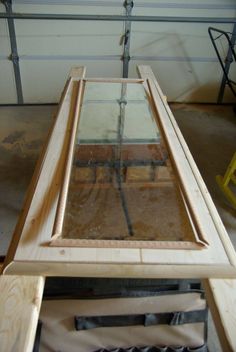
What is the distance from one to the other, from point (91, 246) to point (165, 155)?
574mm

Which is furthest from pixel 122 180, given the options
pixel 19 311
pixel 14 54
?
pixel 14 54

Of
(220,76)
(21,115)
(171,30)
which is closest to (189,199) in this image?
(21,115)

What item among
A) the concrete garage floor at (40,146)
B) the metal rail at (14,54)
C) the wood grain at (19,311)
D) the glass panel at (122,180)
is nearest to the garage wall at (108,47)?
the metal rail at (14,54)

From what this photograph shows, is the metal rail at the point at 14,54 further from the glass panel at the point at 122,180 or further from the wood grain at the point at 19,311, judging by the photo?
the wood grain at the point at 19,311

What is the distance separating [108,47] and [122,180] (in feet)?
9.79

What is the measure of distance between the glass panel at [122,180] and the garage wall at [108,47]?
2.25 meters

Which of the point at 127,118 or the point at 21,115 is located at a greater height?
the point at 21,115

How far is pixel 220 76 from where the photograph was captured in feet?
13.2

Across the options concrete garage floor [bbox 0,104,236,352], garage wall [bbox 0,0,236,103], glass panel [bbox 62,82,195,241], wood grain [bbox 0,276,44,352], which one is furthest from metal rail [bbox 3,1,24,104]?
wood grain [bbox 0,276,44,352]

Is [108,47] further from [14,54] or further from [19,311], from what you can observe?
[19,311]

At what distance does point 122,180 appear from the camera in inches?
48.2

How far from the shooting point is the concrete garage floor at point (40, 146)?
2.04 meters

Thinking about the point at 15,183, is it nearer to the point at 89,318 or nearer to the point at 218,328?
the point at 89,318

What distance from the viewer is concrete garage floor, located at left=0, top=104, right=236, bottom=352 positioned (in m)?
2.04
